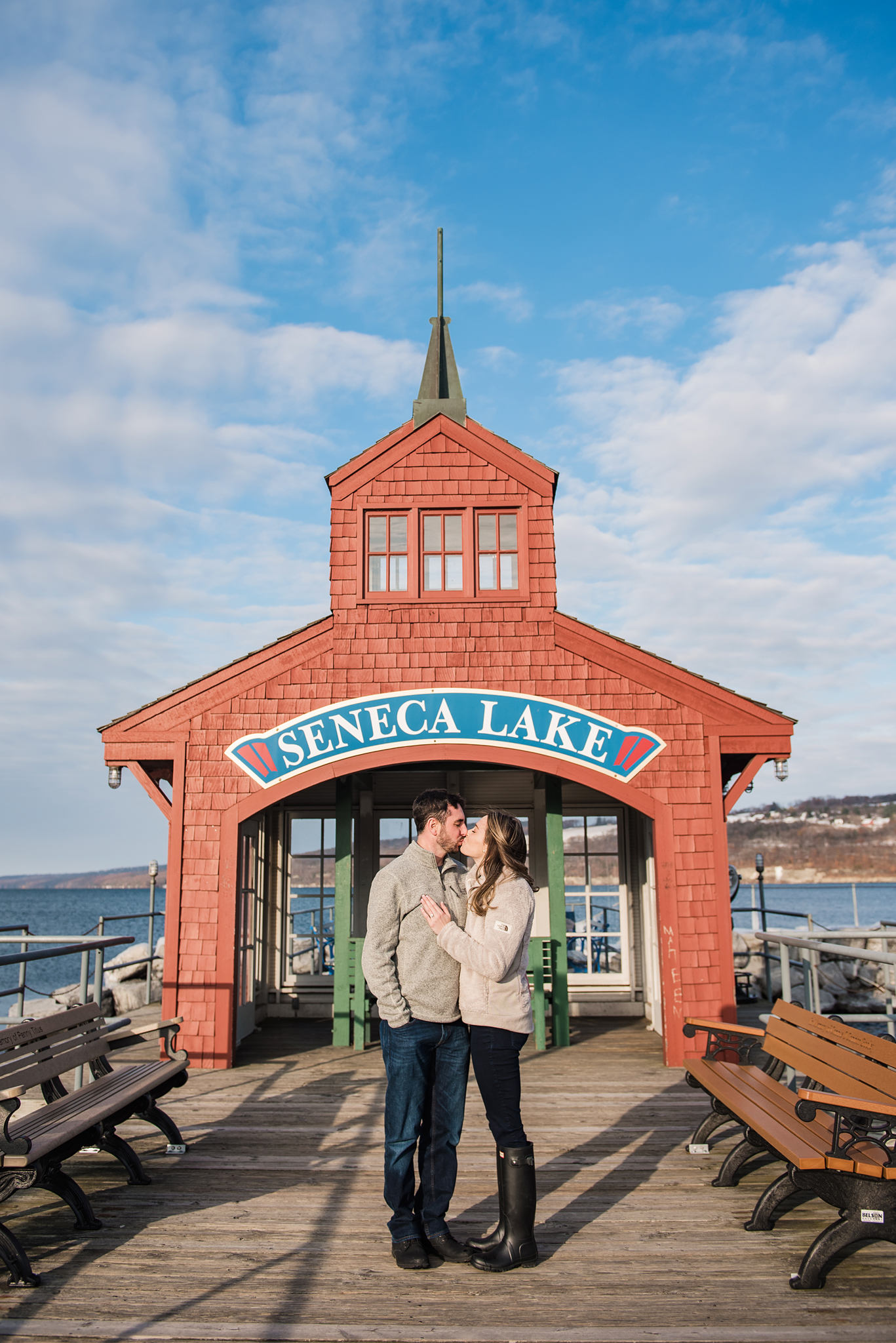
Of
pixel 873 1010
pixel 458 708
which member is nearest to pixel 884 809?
pixel 873 1010

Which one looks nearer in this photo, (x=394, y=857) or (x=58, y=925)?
(x=394, y=857)

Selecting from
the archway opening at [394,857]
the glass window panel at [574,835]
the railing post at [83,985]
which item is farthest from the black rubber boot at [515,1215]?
the glass window panel at [574,835]

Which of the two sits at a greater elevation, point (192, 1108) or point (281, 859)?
point (281, 859)

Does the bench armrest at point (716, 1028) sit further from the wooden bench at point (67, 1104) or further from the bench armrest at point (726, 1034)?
the wooden bench at point (67, 1104)

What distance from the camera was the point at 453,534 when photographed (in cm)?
927

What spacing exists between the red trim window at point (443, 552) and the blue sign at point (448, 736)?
1.25 meters

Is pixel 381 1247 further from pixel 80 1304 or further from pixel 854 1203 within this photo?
pixel 854 1203

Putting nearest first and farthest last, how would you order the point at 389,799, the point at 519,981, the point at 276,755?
1. the point at 519,981
2. the point at 276,755
3. the point at 389,799

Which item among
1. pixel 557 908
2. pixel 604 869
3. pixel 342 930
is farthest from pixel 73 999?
pixel 557 908

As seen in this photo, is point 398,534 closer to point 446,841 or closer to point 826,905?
point 446,841

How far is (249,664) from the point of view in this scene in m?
8.73

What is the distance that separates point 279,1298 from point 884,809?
126m

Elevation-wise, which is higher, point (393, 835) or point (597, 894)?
point (393, 835)

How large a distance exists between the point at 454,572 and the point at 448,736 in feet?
5.53
